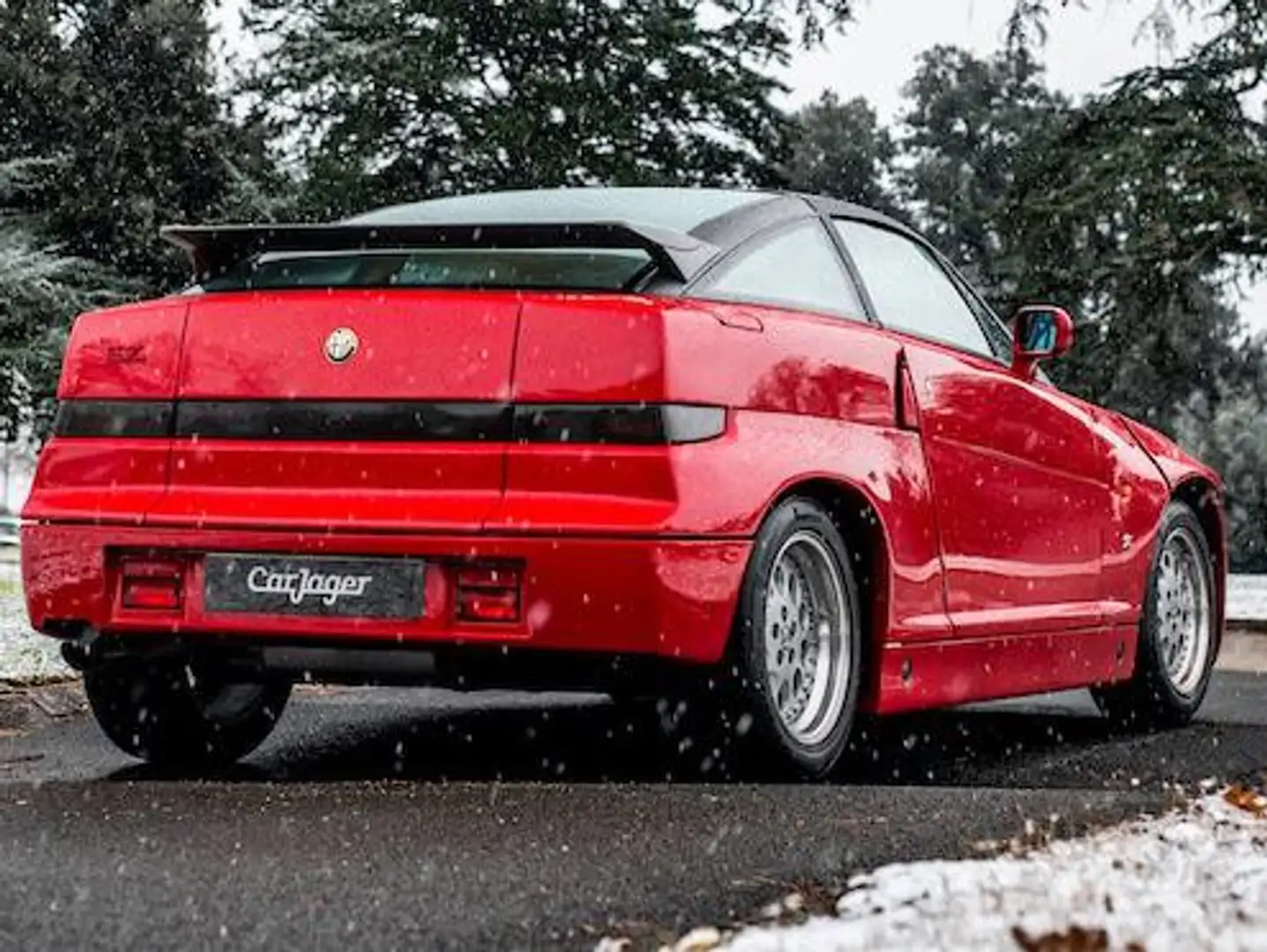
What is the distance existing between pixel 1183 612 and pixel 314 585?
386cm

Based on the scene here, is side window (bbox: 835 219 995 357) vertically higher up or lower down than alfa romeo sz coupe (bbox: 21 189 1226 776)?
higher up

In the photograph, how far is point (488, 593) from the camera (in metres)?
4.91

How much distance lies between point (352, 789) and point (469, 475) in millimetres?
796

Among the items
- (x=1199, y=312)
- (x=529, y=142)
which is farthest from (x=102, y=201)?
(x=1199, y=312)

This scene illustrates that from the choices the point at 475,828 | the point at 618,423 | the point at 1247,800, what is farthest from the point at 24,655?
the point at 1247,800

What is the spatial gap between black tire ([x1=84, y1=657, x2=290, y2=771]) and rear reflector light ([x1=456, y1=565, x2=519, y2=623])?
0.89 meters

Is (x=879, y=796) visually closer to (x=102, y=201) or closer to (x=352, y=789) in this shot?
(x=352, y=789)

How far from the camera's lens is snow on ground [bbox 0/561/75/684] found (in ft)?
27.0

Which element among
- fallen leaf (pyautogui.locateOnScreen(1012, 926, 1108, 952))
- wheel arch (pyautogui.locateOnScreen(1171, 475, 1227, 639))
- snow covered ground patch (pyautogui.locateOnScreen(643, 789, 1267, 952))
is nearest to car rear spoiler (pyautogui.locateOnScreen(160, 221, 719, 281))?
snow covered ground patch (pyautogui.locateOnScreen(643, 789, 1267, 952))

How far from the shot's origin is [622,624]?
191 inches

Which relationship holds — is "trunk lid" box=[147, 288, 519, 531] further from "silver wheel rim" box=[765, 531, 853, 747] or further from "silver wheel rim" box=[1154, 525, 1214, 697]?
"silver wheel rim" box=[1154, 525, 1214, 697]

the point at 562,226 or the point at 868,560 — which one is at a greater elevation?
the point at 562,226

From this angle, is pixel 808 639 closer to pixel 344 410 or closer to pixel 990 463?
pixel 990 463

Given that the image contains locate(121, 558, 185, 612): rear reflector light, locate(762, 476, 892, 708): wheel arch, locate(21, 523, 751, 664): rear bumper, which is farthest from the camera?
locate(762, 476, 892, 708): wheel arch
